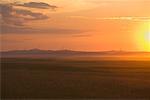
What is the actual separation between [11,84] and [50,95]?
19.7 feet

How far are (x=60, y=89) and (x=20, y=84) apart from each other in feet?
12.7

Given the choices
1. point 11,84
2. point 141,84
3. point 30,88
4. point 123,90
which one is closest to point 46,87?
point 30,88

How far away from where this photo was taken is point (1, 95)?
24.5 meters

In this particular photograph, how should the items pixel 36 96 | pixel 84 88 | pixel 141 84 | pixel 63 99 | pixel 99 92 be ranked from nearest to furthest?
pixel 63 99
pixel 36 96
pixel 99 92
pixel 84 88
pixel 141 84

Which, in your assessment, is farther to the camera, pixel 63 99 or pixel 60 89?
pixel 60 89

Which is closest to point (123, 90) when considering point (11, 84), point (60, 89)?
point (60, 89)

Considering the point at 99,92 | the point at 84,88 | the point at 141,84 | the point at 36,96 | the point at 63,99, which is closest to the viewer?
the point at 63,99

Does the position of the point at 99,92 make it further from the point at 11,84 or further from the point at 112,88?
the point at 11,84

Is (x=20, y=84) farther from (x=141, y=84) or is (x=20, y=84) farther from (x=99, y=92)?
(x=141, y=84)

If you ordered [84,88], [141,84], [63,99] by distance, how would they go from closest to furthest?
1. [63,99]
2. [84,88]
3. [141,84]

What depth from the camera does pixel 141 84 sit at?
32.2m

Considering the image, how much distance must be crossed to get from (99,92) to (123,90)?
6.93 feet

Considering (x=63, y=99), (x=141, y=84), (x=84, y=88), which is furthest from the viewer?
(x=141, y=84)

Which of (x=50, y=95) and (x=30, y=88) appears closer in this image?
(x=50, y=95)
